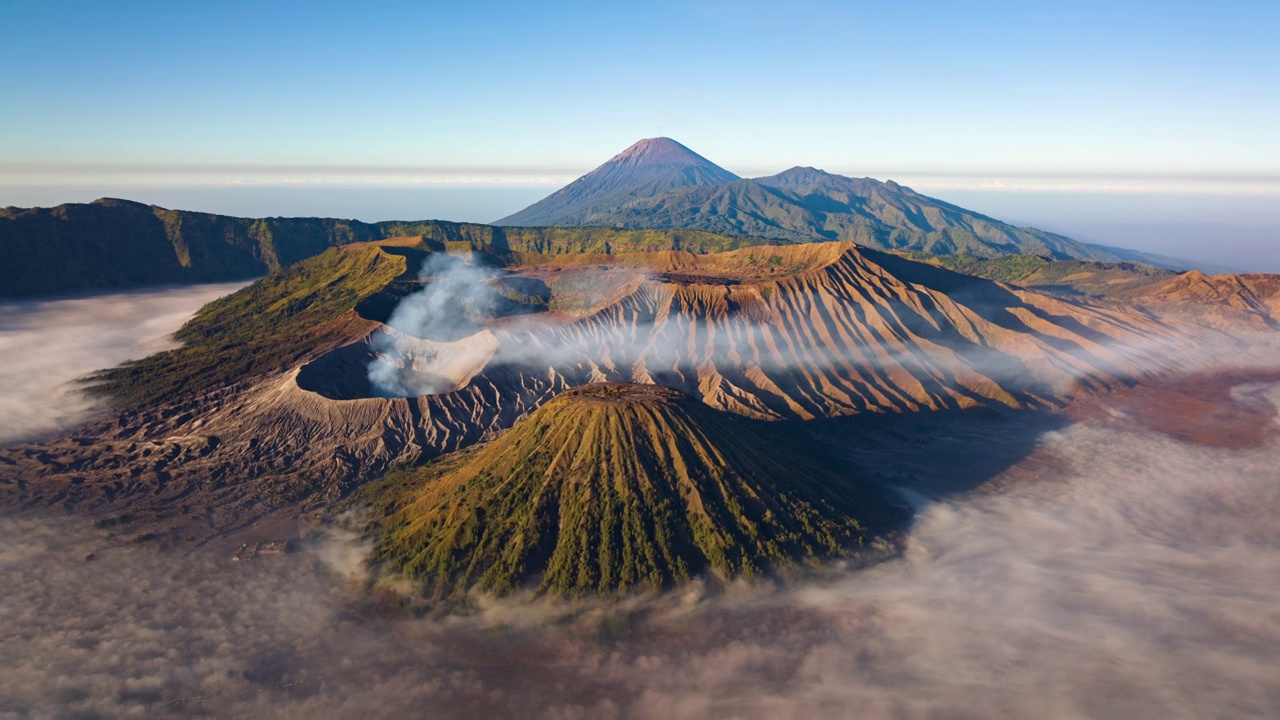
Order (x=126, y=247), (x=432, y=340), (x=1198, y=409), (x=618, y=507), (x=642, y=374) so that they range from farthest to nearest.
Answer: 1. (x=126, y=247)
2. (x=432, y=340)
3. (x=642, y=374)
4. (x=1198, y=409)
5. (x=618, y=507)

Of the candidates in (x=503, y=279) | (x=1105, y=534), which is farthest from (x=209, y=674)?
(x=503, y=279)

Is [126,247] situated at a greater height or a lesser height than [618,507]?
greater

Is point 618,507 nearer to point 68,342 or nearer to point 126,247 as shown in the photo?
point 68,342

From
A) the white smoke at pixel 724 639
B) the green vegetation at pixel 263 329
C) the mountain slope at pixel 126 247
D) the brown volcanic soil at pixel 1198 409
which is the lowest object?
the white smoke at pixel 724 639

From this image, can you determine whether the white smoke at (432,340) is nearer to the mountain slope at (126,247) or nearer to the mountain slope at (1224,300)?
the mountain slope at (126,247)

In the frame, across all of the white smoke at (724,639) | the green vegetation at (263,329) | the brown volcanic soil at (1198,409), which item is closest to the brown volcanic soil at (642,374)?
the brown volcanic soil at (1198,409)

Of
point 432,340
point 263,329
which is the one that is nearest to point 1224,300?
point 432,340

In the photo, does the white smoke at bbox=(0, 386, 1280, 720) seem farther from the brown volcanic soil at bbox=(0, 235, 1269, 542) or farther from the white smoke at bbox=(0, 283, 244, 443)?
the white smoke at bbox=(0, 283, 244, 443)
